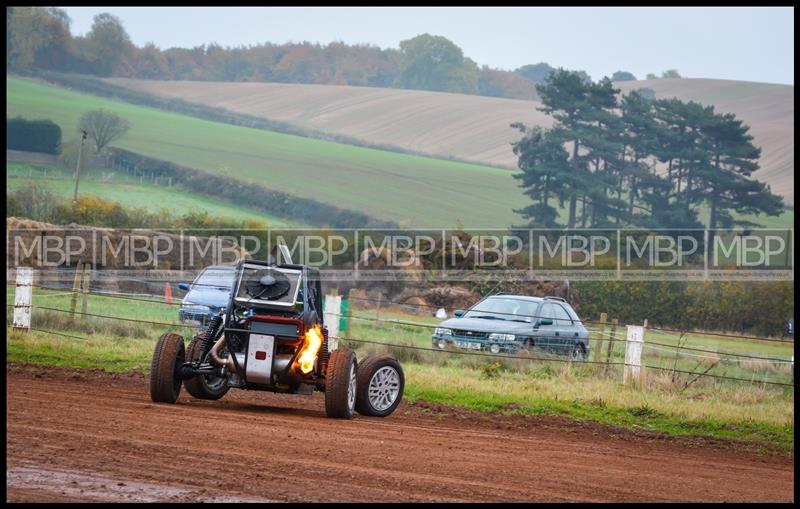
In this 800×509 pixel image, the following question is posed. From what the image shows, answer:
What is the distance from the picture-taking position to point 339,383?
520 inches

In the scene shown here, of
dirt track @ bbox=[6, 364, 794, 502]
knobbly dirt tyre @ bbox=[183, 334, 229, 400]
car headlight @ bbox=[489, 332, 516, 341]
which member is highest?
car headlight @ bbox=[489, 332, 516, 341]

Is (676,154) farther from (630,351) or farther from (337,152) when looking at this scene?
(630,351)

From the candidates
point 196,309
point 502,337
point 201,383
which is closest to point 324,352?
point 201,383

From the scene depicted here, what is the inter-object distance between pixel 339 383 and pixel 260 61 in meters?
131

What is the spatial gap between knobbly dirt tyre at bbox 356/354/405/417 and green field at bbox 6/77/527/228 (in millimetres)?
56288

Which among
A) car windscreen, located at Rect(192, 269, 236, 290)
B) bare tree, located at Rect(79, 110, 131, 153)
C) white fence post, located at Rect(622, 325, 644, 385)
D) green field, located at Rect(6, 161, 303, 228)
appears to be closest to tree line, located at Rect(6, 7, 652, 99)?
bare tree, located at Rect(79, 110, 131, 153)

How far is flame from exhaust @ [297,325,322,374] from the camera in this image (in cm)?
1320

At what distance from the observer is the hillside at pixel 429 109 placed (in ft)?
340

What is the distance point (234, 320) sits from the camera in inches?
529

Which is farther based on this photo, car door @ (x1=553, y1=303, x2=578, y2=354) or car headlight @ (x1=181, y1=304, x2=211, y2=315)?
car headlight @ (x1=181, y1=304, x2=211, y2=315)

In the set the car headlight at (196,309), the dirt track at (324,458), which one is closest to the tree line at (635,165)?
the car headlight at (196,309)

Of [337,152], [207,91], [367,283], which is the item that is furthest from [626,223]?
[207,91]

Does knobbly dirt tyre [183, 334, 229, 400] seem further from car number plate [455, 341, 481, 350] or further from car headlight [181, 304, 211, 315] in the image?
car headlight [181, 304, 211, 315]

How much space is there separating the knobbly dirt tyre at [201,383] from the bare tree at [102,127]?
65597mm
